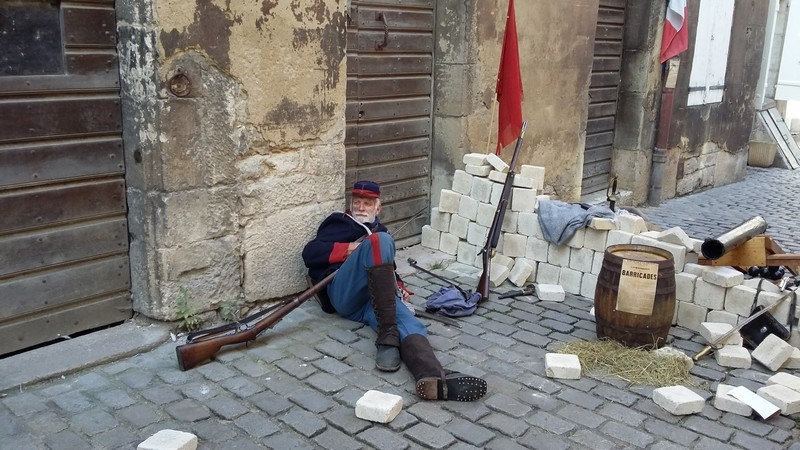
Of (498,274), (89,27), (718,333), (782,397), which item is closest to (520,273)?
(498,274)

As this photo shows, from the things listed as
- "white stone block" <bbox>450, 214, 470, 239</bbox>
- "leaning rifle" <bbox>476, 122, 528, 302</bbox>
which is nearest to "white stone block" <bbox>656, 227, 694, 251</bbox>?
"leaning rifle" <bbox>476, 122, 528, 302</bbox>

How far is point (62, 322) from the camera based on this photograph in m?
4.41

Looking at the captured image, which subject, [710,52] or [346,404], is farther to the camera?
[710,52]

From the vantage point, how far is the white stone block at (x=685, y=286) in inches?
206

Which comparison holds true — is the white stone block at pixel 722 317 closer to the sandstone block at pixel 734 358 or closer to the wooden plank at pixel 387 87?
the sandstone block at pixel 734 358

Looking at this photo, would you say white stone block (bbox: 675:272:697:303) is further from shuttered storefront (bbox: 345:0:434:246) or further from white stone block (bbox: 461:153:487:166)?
shuttered storefront (bbox: 345:0:434:246)

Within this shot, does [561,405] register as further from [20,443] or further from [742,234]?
[20,443]

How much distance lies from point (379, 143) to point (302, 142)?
1456mm

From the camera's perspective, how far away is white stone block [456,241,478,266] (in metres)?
6.49

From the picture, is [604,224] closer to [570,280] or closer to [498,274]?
[570,280]

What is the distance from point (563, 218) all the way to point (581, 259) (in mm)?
362

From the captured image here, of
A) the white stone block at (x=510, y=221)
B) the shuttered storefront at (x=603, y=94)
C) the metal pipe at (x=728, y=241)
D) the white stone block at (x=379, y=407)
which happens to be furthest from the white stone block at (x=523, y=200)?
the shuttered storefront at (x=603, y=94)

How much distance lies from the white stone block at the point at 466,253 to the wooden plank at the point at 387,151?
3.25 ft

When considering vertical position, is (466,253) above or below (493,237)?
below
